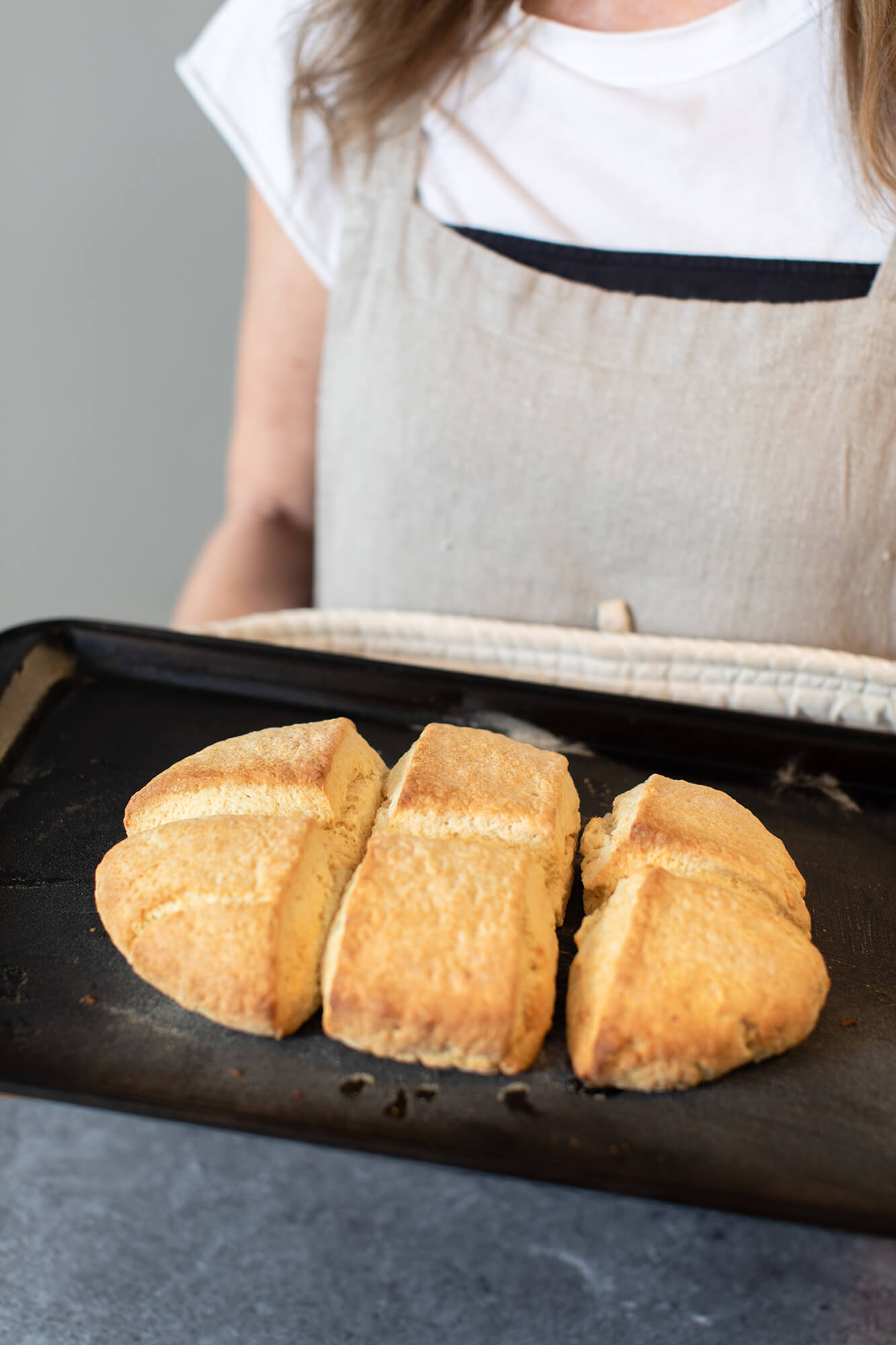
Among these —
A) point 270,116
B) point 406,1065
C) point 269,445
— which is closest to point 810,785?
point 406,1065

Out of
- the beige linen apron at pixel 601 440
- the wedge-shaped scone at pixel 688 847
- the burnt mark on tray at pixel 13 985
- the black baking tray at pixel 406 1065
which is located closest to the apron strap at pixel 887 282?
the beige linen apron at pixel 601 440

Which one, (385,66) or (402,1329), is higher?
(385,66)

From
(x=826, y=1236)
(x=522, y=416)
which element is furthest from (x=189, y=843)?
(x=522, y=416)

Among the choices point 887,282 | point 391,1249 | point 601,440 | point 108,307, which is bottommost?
point 391,1249

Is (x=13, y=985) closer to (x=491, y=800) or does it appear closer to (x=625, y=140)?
(x=491, y=800)

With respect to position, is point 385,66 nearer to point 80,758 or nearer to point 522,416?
point 522,416

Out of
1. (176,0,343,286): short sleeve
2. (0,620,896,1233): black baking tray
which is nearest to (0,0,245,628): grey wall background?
(176,0,343,286): short sleeve
